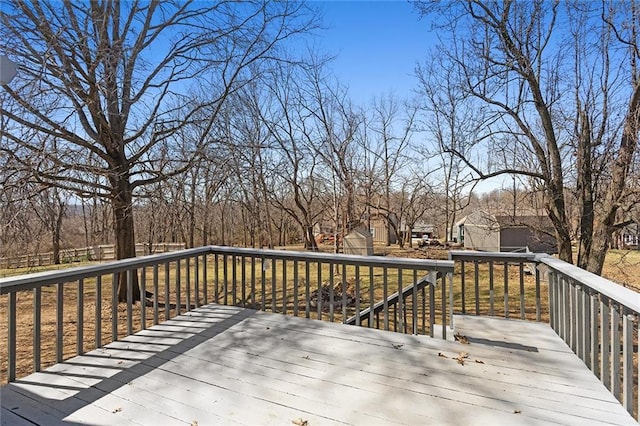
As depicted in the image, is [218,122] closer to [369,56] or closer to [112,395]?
[369,56]

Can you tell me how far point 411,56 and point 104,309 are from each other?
7.69 meters

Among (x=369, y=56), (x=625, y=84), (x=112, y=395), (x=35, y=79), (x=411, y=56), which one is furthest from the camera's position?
(x=411, y=56)

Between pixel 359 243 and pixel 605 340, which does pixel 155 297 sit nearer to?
pixel 605 340

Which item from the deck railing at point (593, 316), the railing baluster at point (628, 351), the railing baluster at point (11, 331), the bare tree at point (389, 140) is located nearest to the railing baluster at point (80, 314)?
the railing baluster at point (11, 331)

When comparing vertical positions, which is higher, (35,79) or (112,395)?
(35,79)

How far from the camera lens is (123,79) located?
15.5 ft

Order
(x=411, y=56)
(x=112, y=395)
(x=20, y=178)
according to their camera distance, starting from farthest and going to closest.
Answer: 1. (x=411, y=56)
2. (x=20, y=178)
3. (x=112, y=395)

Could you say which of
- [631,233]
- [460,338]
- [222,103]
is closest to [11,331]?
[460,338]

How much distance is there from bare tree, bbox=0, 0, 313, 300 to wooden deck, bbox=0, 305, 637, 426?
3.03 metres

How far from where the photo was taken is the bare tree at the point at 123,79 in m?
3.99

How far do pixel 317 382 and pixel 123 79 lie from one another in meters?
4.67

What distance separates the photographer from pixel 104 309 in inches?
238

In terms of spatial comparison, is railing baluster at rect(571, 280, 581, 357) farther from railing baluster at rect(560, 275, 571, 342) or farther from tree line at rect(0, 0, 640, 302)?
tree line at rect(0, 0, 640, 302)

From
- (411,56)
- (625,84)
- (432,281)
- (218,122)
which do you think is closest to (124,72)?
(218,122)
